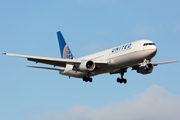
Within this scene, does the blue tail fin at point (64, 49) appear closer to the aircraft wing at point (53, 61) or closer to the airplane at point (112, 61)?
the airplane at point (112, 61)

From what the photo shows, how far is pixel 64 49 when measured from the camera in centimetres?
5647

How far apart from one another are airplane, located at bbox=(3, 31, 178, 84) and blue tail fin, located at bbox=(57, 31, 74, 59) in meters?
5.73

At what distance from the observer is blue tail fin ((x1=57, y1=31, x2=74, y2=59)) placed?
5469 centimetres

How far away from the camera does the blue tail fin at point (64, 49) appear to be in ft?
179

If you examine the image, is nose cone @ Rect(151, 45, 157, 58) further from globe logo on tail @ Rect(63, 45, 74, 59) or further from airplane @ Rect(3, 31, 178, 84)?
globe logo on tail @ Rect(63, 45, 74, 59)

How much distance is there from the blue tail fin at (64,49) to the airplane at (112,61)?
18.8ft

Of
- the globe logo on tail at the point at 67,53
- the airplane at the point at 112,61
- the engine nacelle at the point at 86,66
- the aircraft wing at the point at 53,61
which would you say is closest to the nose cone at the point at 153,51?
the airplane at the point at 112,61

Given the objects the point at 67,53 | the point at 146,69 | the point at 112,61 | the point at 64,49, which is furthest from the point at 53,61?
the point at 146,69

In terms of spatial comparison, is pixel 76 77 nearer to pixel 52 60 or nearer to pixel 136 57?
pixel 52 60

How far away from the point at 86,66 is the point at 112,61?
137 inches

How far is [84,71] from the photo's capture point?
144ft

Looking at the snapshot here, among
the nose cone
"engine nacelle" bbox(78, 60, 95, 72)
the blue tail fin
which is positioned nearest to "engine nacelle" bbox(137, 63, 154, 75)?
the nose cone

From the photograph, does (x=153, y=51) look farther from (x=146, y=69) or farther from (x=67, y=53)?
(x=67, y=53)
